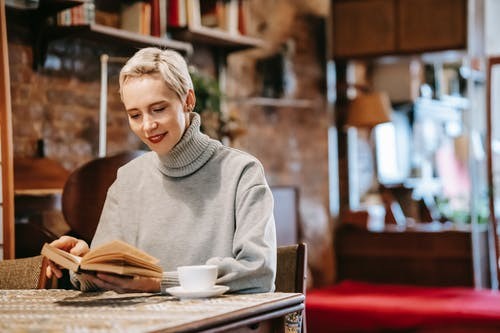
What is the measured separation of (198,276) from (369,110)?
15.3ft

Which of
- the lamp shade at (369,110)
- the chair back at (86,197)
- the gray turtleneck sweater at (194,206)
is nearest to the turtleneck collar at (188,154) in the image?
the gray turtleneck sweater at (194,206)

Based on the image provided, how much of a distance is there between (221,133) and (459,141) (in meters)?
2.96

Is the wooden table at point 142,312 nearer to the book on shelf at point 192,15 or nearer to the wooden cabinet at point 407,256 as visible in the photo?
the book on shelf at point 192,15

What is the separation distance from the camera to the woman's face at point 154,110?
194cm

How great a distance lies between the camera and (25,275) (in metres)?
2.32

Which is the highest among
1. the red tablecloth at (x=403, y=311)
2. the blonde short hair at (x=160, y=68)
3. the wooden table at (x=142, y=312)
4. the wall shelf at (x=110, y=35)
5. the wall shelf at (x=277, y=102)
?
the wall shelf at (x=110, y=35)

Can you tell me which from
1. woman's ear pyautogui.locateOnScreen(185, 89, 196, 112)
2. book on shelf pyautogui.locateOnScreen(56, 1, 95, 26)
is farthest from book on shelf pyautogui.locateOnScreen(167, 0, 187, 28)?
woman's ear pyautogui.locateOnScreen(185, 89, 196, 112)

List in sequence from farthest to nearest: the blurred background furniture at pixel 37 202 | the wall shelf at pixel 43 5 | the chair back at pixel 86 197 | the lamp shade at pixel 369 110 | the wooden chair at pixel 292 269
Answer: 1. the lamp shade at pixel 369 110
2. the wall shelf at pixel 43 5
3. the blurred background furniture at pixel 37 202
4. the chair back at pixel 86 197
5. the wooden chair at pixel 292 269

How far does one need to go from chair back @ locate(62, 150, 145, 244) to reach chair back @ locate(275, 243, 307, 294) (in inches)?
53.3

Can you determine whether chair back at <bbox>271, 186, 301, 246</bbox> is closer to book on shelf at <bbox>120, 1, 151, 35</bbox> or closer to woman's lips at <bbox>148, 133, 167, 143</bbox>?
book on shelf at <bbox>120, 1, 151, 35</bbox>

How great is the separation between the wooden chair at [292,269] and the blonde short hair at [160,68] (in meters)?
0.58

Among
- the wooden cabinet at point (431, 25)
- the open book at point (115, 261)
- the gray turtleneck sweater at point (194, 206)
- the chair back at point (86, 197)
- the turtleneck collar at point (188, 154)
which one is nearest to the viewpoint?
the open book at point (115, 261)

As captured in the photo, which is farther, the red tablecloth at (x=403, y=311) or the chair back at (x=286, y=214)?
the chair back at (x=286, y=214)

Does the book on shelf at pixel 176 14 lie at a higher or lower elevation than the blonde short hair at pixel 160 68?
higher
